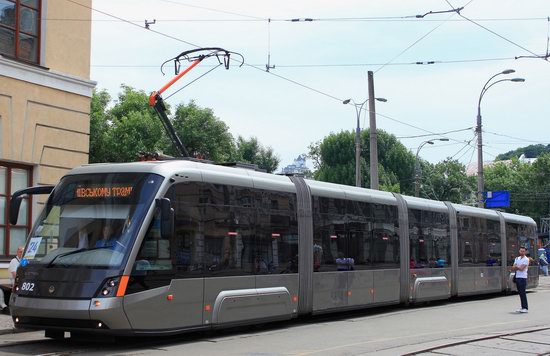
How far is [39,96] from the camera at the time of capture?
1809cm

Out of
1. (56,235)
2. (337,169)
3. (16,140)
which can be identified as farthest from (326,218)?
(337,169)

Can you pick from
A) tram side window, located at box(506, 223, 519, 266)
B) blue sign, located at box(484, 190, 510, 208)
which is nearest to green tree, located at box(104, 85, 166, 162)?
blue sign, located at box(484, 190, 510, 208)

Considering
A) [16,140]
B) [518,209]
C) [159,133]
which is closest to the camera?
[16,140]

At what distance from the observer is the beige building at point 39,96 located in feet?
57.0

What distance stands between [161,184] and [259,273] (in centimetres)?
297

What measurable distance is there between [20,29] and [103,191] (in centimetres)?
813

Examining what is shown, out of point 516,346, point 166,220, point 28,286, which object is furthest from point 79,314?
point 516,346

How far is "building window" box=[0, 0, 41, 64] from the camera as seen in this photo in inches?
689

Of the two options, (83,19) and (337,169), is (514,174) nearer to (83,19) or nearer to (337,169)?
(337,169)

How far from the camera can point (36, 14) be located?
1833cm

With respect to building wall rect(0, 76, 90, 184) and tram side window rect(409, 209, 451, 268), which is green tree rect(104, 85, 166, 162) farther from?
tram side window rect(409, 209, 451, 268)

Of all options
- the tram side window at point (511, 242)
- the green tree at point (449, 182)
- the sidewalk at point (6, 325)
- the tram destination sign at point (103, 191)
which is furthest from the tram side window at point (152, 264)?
the green tree at point (449, 182)

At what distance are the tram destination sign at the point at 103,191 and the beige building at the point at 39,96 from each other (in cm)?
635

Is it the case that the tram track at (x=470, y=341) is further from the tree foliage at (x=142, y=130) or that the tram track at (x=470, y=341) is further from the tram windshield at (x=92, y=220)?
the tree foliage at (x=142, y=130)
